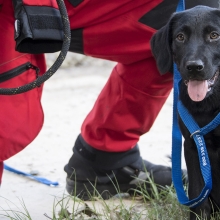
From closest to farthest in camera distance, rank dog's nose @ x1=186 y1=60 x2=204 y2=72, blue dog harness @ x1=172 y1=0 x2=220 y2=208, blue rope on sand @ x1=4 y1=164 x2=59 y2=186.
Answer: dog's nose @ x1=186 y1=60 x2=204 y2=72 < blue dog harness @ x1=172 y1=0 x2=220 y2=208 < blue rope on sand @ x1=4 y1=164 x2=59 y2=186

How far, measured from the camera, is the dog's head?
110 inches

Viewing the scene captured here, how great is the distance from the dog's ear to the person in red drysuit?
0.13m

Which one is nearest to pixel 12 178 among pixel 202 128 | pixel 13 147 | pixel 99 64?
pixel 13 147

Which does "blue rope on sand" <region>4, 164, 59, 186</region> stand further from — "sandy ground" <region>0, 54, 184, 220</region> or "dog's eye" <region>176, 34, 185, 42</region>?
"dog's eye" <region>176, 34, 185, 42</region>

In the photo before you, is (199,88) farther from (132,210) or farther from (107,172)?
(107,172)

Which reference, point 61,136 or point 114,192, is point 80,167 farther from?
point 61,136

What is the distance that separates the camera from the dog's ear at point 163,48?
301 cm

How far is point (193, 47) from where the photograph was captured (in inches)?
113

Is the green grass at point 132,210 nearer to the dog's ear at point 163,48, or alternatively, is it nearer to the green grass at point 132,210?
the green grass at point 132,210

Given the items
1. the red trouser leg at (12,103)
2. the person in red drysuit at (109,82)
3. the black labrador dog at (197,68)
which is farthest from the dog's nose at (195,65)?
the red trouser leg at (12,103)

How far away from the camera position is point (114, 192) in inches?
145

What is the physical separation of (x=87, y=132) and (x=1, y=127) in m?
0.72

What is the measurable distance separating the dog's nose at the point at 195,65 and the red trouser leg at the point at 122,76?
1.47ft

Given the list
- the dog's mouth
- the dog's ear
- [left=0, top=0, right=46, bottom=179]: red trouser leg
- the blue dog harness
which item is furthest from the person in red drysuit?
the dog's mouth
